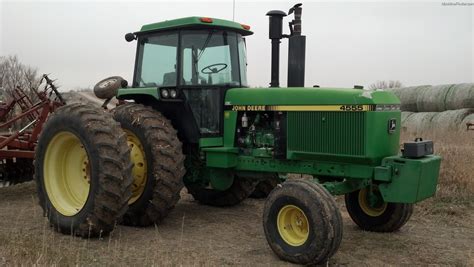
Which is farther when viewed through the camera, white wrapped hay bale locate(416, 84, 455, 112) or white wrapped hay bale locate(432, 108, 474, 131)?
white wrapped hay bale locate(416, 84, 455, 112)

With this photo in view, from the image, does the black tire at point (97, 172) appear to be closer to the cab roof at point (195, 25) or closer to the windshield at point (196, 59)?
the windshield at point (196, 59)

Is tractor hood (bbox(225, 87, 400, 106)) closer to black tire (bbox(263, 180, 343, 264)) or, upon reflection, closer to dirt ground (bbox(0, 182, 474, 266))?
black tire (bbox(263, 180, 343, 264))

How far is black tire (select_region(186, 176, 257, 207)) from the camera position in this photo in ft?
24.2

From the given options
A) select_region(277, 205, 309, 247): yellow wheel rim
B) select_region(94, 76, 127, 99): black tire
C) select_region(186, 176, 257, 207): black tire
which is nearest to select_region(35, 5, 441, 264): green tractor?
select_region(277, 205, 309, 247): yellow wheel rim

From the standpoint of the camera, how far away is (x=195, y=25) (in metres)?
6.23

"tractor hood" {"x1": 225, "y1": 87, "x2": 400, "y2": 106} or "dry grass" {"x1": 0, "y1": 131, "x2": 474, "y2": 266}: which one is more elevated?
"tractor hood" {"x1": 225, "y1": 87, "x2": 400, "y2": 106}

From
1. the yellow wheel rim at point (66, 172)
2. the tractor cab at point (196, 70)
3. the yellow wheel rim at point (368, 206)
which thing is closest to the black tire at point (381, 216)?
the yellow wheel rim at point (368, 206)

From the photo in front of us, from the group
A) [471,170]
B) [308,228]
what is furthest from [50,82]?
[471,170]

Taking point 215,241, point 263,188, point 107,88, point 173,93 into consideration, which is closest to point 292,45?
point 173,93

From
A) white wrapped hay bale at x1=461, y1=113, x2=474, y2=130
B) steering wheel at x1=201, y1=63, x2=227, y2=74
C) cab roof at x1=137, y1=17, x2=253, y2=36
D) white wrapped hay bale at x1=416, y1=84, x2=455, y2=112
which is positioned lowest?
white wrapped hay bale at x1=461, y1=113, x2=474, y2=130

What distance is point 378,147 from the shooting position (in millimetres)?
5254

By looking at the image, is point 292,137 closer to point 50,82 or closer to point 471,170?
point 471,170

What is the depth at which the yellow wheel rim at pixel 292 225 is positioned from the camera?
5051 mm

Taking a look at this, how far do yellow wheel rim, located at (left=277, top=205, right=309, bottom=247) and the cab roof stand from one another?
247 centimetres
